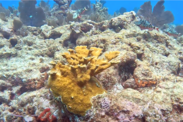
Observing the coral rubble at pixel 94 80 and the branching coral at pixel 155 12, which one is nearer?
the coral rubble at pixel 94 80

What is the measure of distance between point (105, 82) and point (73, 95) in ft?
2.84

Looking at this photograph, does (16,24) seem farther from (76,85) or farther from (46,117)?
(76,85)

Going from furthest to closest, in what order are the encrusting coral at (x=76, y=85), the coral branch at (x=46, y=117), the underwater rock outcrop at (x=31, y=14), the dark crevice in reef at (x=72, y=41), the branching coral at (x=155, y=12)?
the branching coral at (x=155, y=12)
the underwater rock outcrop at (x=31, y=14)
the dark crevice in reef at (x=72, y=41)
the coral branch at (x=46, y=117)
the encrusting coral at (x=76, y=85)

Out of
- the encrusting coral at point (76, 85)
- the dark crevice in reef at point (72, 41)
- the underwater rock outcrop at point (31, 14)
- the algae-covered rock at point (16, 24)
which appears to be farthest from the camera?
the underwater rock outcrop at point (31, 14)

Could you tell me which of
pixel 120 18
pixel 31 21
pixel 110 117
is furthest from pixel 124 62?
pixel 31 21

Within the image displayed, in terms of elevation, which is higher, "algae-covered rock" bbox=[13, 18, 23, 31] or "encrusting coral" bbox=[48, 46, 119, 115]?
"algae-covered rock" bbox=[13, 18, 23, 31]

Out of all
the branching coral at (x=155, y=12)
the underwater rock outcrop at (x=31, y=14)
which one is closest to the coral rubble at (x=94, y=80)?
the underwater rock outcrop at (x=31, y=14)

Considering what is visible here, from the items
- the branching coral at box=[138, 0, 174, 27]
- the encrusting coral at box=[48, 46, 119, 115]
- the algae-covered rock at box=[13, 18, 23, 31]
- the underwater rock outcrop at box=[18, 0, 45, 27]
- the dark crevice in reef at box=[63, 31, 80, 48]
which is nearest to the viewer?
the encrusting coral at box=[48, 46, 119, 115]

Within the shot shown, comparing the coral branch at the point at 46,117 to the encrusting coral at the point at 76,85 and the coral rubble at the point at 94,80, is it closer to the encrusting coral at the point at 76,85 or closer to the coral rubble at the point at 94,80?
the coral rubble at the point at 94,80

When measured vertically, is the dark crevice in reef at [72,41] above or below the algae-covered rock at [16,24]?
below

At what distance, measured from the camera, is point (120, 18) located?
5117 millimetres

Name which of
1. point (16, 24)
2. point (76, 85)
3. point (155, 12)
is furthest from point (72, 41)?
point (155, 12)

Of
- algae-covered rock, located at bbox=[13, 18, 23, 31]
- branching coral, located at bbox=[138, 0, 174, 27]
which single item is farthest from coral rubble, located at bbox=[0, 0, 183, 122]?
branching coral, located at bbox=[138, 0, 174, 27]

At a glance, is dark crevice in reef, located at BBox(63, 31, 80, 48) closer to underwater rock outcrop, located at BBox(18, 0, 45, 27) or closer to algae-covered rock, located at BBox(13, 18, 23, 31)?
algae-covered rock, located at BBox(13, 18, 23, 31)
